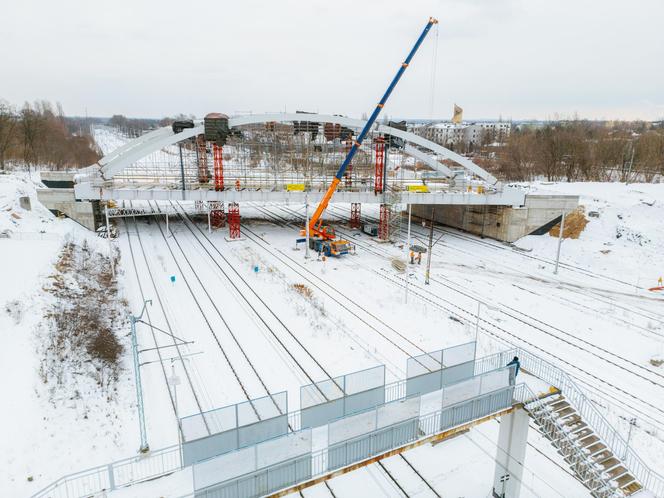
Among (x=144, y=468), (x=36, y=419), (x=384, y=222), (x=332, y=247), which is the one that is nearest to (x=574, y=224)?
(x=384, y=222)

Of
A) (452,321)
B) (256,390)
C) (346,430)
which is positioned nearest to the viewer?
(346,430)

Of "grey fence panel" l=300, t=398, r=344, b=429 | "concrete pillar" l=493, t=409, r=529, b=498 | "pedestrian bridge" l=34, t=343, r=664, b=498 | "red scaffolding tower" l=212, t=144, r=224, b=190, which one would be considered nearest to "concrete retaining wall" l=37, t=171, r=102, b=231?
"red scaffolding tower" l=212, t=144, r=224, b=190

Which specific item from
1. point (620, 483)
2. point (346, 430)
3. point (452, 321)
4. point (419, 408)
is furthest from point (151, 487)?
point (452, 321)

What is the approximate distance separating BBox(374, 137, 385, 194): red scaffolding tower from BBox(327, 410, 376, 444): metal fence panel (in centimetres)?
3137

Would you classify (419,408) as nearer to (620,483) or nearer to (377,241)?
(620,483)

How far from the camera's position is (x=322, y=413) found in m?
10.7

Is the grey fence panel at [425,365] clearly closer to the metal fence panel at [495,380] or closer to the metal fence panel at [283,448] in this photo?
the metal fence panel at [495,380]

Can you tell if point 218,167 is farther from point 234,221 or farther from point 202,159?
point 234,221

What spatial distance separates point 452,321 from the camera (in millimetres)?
23062

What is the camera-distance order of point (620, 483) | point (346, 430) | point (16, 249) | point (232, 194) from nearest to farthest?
point (346, 430) < point (620, 483) < point (16, 249) < point (232, 194)

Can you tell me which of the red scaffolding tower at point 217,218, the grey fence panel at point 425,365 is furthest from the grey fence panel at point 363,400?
the red scaffolding tower at point 217,218

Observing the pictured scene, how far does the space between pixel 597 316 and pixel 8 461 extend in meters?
27.2

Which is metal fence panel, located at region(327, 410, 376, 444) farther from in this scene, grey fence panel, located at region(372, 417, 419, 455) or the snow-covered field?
the snow-covered field

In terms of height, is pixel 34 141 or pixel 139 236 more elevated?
pixel 34 141
